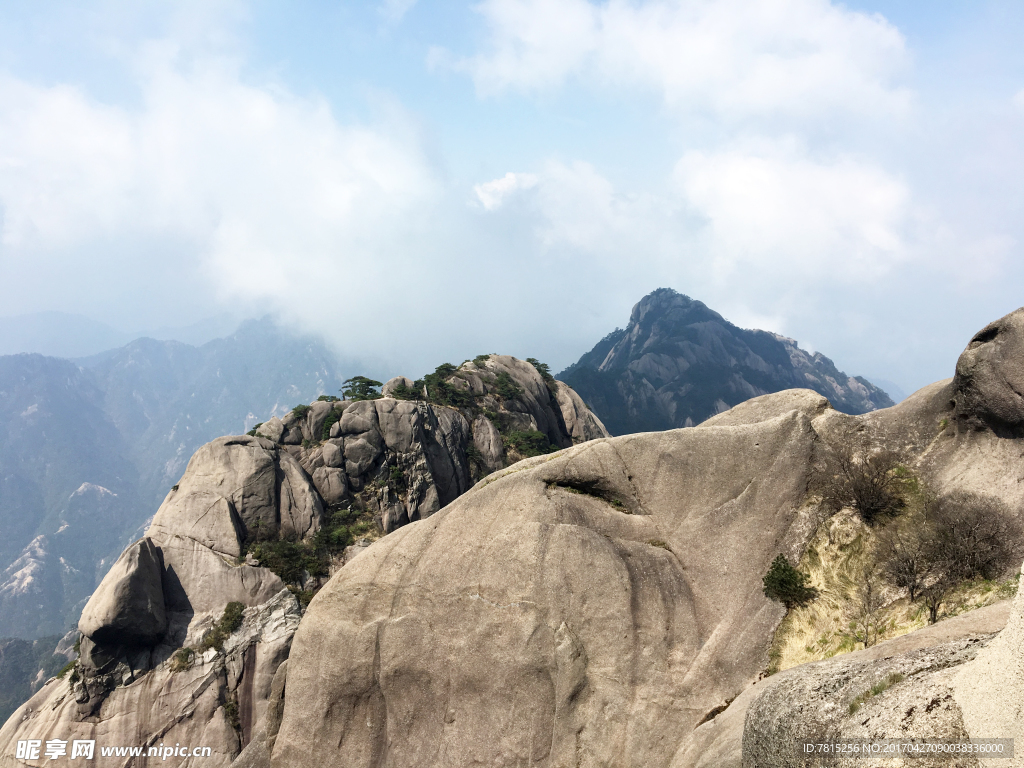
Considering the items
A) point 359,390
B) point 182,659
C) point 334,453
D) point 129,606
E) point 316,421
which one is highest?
point 359,390

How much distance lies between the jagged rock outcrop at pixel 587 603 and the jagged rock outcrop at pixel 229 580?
4.68m

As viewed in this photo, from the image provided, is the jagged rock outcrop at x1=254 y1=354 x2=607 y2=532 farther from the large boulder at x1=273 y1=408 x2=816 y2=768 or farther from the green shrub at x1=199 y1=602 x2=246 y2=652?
the large boulder at x1=273 y1=408 x2=816 y2=768

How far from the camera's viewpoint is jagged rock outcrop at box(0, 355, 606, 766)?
36844 millimetres

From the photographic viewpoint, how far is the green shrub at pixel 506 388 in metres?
77.8

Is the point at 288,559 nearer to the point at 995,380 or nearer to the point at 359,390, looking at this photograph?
the point at 359,390

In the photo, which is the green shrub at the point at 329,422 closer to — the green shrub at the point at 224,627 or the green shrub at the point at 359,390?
the green shrub at the point at 359,390

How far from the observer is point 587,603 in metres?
17.6

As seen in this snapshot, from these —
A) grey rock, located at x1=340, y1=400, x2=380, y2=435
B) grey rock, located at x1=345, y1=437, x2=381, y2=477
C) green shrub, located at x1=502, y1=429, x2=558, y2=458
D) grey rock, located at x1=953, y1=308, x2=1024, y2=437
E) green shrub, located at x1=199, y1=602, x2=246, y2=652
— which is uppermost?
grey rock, located at x1=340, y1=400, x2=380, y2=435

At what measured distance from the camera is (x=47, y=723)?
36250 mm

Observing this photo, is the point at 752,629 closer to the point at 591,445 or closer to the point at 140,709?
the point at 591,445

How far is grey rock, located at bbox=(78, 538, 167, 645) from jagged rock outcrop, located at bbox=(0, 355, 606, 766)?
79 mm

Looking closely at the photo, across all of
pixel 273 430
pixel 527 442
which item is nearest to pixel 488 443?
pixel 527 442

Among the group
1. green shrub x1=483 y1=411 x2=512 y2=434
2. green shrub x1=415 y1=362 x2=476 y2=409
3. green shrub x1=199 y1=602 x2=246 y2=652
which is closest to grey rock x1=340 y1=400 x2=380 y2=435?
green shrub x1=415 y1=362 x2=476 y2=409

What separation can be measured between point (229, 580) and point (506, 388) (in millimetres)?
44155
